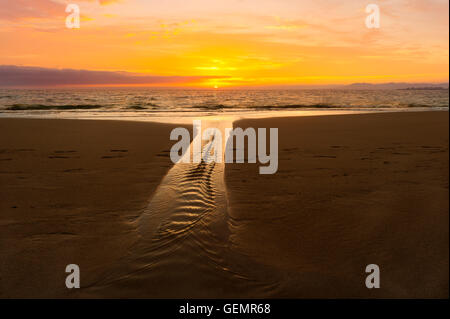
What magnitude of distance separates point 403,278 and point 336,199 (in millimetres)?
2151

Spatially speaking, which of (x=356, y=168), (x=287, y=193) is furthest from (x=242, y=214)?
(x=356, y=168)

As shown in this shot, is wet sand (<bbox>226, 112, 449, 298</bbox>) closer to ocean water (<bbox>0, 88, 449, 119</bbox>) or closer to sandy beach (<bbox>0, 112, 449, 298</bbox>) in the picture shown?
sandy beach (<bbox>0, 112, 449, 298</bbox>)

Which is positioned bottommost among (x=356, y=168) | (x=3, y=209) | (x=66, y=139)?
(x=3, y=209)

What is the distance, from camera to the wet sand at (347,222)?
3.16 m

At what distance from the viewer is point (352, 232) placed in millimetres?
4074

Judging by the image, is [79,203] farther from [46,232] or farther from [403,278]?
[403,278]

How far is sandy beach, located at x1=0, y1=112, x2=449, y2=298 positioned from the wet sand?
16 millimetres

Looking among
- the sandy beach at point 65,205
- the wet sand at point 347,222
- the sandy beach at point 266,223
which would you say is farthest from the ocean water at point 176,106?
the wet sand at point 347,222

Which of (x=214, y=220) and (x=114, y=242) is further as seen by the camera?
(x=214, y=220)

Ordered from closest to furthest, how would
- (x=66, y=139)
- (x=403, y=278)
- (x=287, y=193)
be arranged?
(x=403, y=278) → (x=287, y=193) → (x=66, y=139)

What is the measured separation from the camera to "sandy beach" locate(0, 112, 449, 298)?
10.3ft

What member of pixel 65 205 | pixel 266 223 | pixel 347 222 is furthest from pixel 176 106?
pixel 347 222

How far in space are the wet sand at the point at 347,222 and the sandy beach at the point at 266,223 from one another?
2 cm

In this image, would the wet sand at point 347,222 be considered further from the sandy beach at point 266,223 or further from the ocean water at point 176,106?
the ocean water at point 176,106
